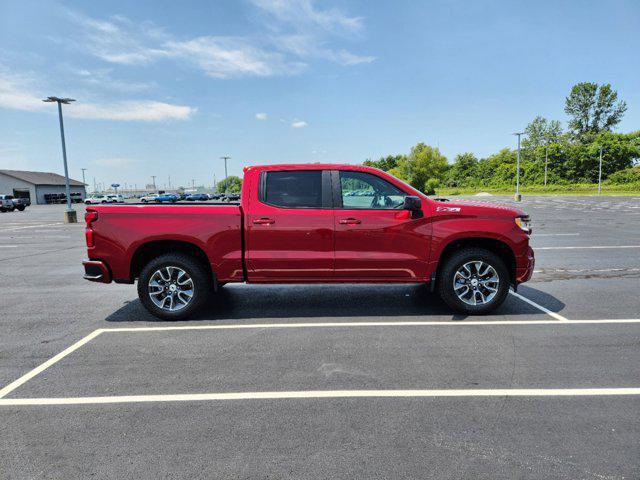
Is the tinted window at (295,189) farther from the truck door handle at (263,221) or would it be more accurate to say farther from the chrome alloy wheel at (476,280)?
the chrome alloy wheel at (476,280)

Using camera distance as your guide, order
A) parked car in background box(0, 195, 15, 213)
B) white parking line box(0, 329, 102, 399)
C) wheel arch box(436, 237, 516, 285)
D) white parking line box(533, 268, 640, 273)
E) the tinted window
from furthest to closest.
Answer: 1. parked car in background box(0, 195, 15, 213)
2. white parking line box(533, 268, 640, 273)
3. wheel arch box(436, 237, 516, 285)
4. the tinted window
5. white parking line box(0, 329, 102, 399)

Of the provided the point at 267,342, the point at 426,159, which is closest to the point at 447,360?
the point at 267,342

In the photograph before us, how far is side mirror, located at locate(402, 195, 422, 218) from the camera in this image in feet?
16.9

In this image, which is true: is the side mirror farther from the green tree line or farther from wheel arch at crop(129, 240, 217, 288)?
the green tree line

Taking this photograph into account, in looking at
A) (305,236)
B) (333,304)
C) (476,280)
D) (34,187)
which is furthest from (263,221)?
(34,187)

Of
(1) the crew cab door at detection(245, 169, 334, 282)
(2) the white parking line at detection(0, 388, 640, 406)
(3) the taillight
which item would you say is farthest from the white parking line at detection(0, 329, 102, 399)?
(1) the crew cab door at detection(245, 169, 334, 282)

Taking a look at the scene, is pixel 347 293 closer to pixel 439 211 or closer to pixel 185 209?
pixel 439 211

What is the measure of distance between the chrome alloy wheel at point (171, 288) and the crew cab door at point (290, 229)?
2.82 feet

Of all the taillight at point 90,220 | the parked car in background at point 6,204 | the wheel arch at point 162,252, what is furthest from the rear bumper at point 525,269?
the parked car in background at point 6,204

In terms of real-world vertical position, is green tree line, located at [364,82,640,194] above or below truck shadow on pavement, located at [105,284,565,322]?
above

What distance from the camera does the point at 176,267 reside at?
5.48 metres

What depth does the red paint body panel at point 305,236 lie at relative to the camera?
5.36 metres

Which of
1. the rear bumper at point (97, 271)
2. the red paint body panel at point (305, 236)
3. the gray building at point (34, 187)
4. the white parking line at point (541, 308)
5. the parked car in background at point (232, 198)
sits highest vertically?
the gray building at point (34, 187)

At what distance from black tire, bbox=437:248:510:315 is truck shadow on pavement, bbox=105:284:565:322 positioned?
5.0 inches
